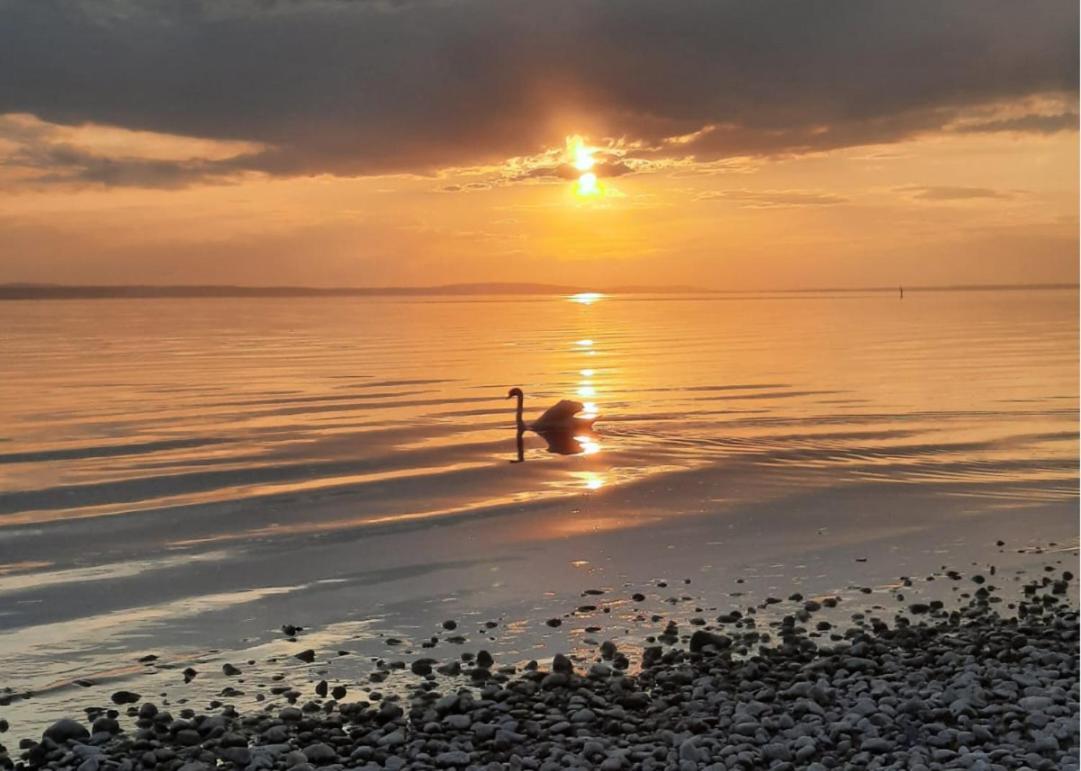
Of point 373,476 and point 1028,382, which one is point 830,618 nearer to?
point 373,476

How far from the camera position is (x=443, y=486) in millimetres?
24266

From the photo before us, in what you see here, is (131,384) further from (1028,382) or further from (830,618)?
(830,618)

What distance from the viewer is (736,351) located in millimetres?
64875

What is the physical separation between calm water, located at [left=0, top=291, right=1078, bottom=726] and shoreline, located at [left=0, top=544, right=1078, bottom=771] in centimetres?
250

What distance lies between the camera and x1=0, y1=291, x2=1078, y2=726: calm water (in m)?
16.0

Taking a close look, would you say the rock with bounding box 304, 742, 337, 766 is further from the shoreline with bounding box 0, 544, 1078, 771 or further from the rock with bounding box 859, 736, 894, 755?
the rock with bounding box 859, 736, 894, 755

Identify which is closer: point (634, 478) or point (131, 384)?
point (634, 478)

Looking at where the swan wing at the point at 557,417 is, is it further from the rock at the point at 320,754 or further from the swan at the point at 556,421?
the rock at the point at 320,754

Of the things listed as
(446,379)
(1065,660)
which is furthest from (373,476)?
(446,379)

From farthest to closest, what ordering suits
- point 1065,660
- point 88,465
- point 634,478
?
1. point 88,465
2. point 634,478
3. point 1065,660

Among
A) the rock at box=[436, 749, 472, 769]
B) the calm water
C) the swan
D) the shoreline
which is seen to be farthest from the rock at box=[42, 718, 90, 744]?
the swan

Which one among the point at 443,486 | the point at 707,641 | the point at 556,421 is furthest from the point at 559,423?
the point at 707,641

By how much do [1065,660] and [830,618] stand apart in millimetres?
2982

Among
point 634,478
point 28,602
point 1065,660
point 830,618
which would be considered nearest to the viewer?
point 1065,660
